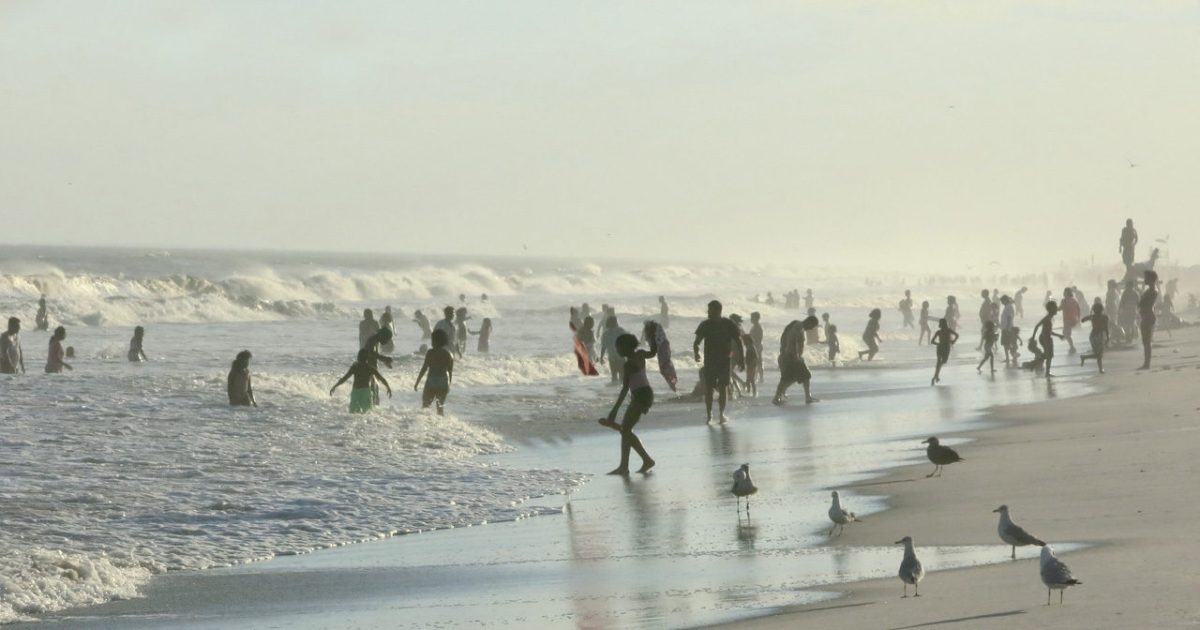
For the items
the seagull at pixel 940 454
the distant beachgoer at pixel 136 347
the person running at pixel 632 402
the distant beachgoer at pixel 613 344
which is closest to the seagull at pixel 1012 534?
the seagull at pixel 940 454

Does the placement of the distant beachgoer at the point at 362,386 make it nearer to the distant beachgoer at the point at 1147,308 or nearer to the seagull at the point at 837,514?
the seagull at the point at 837,514

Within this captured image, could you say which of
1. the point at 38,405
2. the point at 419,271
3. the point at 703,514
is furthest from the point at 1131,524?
the point at 419,271

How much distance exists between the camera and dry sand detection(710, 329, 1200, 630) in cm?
711

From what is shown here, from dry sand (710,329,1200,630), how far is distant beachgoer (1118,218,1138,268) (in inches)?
734

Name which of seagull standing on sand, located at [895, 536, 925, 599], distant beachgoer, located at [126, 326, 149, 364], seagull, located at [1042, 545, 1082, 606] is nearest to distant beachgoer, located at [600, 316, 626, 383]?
distant beachgoer, located at [126, 326, 149, 364]

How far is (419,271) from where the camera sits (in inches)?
4966

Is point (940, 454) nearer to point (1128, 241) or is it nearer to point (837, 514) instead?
point (837, 514)

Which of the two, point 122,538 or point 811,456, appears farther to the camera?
point 811,456

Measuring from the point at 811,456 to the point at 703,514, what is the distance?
449 cm

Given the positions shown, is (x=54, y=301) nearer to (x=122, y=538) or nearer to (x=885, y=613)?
(x=122, y=538)

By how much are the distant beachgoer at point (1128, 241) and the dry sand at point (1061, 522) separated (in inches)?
734

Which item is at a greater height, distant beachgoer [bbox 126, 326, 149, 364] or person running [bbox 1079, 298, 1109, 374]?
person running [bbox 1079, 298, 1109, 374]

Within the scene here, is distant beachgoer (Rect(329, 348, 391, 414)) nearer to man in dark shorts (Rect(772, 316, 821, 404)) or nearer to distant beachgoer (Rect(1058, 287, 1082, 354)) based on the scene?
man in dark shorts (Rect(772, 316, 821, 404))

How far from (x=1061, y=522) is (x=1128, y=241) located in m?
28.8
